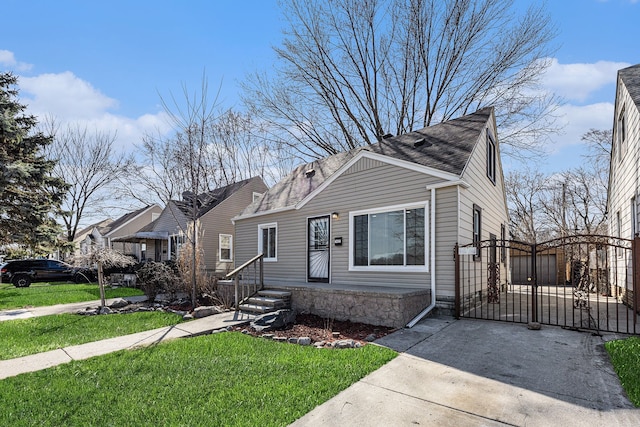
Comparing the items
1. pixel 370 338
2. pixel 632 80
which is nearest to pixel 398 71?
pixel 632 80

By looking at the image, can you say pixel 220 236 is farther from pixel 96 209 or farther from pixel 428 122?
pixel 96 209

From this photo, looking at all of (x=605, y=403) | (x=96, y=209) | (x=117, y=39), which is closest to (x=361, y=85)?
(x=117, y=39)

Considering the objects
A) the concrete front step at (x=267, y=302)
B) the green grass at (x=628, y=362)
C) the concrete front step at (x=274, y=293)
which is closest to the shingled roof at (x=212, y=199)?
the concrete front step at (x=274, y=293)

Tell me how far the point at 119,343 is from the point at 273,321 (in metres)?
2.61

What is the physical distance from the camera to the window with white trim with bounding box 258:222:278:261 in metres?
11.6

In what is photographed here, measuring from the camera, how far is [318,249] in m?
10.0

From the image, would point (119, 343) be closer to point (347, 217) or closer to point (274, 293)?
point (274, 293)

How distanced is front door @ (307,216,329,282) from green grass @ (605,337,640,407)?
6218mm

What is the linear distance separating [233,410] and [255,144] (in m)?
21.6

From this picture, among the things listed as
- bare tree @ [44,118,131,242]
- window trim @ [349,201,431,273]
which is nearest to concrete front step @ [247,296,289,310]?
window trim @ [349,201,431,273]

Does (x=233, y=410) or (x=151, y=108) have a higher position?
(x=151, y=108)

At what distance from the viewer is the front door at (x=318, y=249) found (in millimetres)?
9750

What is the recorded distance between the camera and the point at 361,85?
16906 millimetres

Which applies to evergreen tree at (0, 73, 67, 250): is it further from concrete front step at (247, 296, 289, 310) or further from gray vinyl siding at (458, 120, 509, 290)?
gray vinyl siding at (458, 120, 509, 290)
